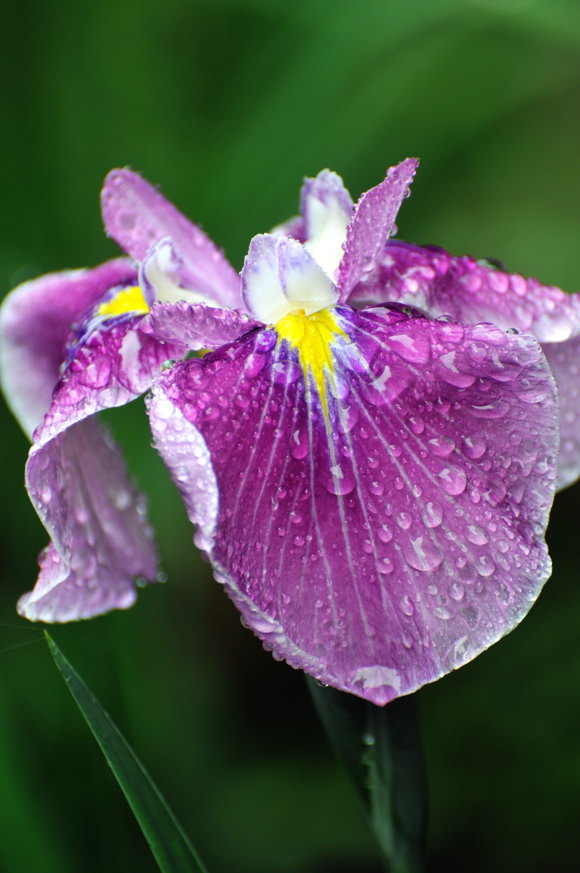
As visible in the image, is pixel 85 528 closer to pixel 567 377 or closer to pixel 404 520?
pixel 404 520

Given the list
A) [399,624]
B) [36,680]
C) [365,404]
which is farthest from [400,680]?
[36,680]

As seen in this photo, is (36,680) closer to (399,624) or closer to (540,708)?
(399,624)

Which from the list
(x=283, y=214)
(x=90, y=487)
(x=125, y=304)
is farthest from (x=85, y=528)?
(x=283, y=214)

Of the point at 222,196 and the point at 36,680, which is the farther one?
the point at 222,196

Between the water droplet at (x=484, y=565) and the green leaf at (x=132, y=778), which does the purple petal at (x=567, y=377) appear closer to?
the water droplet at (x=484, y=565)

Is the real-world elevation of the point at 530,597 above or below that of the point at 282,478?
below

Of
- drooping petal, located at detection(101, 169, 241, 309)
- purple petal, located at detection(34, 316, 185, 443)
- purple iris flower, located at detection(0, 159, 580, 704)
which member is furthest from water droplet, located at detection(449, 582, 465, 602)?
drooping petal, located at detection(101, 169, 241, 309)

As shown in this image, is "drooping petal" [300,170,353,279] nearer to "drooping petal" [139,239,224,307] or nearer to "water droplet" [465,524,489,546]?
"drooping petal" [139,239,224,307]

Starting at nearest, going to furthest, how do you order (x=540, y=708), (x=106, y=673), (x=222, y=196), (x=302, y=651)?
(x=302, y=651) → (x=106, y=673) → (x=540, y=708) → (x=222, y=196)
